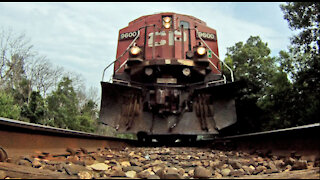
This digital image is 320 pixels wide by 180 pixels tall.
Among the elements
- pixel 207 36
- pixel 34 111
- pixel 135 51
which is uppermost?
pixel 207 36

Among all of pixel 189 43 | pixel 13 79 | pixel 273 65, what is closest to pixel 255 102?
pixel 273 65

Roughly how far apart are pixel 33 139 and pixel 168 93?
3.06 m

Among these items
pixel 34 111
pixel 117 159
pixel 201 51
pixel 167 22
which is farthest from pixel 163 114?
pixel 34 111

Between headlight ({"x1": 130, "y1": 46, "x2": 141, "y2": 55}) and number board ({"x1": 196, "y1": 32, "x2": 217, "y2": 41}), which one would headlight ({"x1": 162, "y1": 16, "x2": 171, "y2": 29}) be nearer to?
number board ({"x1": 196, "y1": 32, "x2": 217, "y2": 41})

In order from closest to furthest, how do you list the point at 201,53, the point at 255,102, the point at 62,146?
the point at 62,146 → the point at 201,53 → the point at 255,102

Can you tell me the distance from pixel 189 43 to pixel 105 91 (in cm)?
239

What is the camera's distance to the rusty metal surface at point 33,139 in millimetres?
2104

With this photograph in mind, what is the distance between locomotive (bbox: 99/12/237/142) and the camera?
4953 mm

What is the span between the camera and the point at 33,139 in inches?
96.0

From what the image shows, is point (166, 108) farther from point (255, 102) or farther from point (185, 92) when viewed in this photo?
point (255, 102)

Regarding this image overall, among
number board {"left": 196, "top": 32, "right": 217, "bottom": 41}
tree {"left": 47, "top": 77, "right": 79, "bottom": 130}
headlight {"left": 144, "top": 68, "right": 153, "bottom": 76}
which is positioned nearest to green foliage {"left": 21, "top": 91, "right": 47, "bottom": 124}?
tree {"left": 47, "top": 77, "right": 79, "bottom": 130}

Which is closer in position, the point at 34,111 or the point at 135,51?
the point at 135,51

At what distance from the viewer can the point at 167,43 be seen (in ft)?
17.7

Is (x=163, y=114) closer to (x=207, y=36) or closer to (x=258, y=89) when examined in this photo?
(x=207, y=36)
